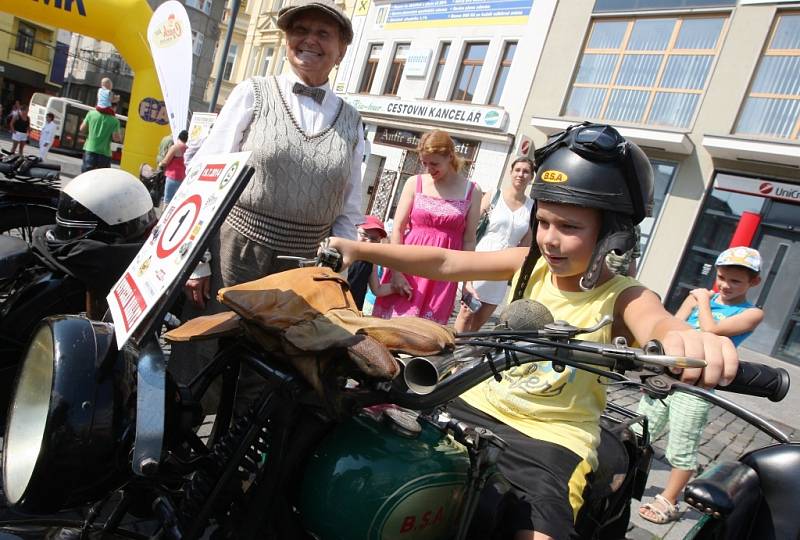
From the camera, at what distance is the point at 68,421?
1.08 meters

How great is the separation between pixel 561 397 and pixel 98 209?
2.32 metres

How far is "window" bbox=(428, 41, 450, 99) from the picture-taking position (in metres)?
19.0

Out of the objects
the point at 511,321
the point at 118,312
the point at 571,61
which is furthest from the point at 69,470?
the point at 571,61

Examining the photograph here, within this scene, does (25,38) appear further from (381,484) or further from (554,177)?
(381,484)

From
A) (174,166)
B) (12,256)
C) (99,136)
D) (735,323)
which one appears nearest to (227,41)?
(99,136)

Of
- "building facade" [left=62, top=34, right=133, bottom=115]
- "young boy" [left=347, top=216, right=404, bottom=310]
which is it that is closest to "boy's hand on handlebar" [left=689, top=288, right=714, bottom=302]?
"young boy" [left=347, top=216, right=404, bottom=310]

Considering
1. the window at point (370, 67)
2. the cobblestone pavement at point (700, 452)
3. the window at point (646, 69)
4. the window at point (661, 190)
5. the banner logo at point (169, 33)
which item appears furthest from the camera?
the window at point (370, 67)

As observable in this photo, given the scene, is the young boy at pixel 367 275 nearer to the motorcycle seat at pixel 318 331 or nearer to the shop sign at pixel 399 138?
the motorcycle seat at pixel 318 331

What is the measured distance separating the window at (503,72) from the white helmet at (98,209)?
1557 cm

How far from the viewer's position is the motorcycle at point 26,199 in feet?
12.9

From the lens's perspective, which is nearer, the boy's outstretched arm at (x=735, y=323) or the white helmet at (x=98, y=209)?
the white helmet at (x=98, y=209)

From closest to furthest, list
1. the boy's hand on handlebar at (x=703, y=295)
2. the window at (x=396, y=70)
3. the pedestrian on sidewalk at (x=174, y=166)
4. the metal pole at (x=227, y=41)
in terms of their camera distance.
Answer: the boy's hand on handlebar at (x=703, y=295)
the pedestrian on sidewalk at (x=174, y=166)
the metal pole at (x=227, y=41)
the window at (x=396, y=70)

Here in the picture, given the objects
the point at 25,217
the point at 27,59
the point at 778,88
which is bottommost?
the point at 25,217

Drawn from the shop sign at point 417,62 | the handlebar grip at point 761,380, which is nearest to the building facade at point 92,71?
the shop sign at point 417,62
